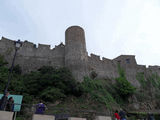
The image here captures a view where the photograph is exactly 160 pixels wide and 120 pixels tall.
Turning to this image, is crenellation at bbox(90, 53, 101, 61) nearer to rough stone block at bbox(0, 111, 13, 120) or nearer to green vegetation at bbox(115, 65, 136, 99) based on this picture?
green vegetation at bbox(115, 65, 136, 99)

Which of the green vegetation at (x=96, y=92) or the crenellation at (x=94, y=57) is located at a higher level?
the crenellation at (x=94, y=57)

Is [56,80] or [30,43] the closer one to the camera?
[56,80]

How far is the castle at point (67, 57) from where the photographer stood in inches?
712

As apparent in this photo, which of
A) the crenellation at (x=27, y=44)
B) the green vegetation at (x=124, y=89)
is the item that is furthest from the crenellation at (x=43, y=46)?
the green vegetation at (x=124, y=89)

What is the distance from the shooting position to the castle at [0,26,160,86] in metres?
18.1

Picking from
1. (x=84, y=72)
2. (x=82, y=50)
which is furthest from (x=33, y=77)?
(x=82, y=50)

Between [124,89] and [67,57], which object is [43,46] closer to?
[67,57]

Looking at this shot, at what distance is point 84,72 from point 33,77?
601 cm

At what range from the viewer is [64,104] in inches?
500

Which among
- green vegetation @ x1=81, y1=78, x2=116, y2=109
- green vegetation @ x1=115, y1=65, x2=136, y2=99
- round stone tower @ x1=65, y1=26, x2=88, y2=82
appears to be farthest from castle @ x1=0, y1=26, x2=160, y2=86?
green vegetation @ x1=115, y1=65, x2=136, y2=99

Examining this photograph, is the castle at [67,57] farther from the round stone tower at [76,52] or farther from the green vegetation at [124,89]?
the green vegetation at [124,89]

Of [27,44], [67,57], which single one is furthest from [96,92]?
[27,44]

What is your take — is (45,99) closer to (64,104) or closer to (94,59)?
(64,104)

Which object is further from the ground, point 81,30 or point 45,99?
point 81,30
